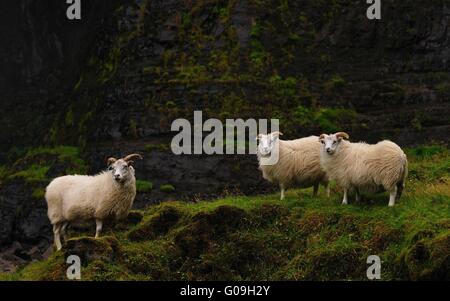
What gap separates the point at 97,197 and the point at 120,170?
96 cm

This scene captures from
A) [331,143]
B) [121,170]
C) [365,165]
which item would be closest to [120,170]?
[121,170]

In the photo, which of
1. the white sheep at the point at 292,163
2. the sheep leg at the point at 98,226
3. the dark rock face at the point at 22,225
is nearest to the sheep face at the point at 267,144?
the white sheep at the point at 292,163

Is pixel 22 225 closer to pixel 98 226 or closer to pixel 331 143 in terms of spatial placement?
pixel 98 226

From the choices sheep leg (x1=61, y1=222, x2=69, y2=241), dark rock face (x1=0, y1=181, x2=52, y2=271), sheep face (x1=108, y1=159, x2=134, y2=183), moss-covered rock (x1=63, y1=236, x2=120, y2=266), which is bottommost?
dark rock face (x1=0, y1=181, x2=52, y2=271)

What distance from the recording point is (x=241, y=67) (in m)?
35.0

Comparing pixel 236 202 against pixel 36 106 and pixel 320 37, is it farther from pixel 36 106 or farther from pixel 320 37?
pixel 36 106

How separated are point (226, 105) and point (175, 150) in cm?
302

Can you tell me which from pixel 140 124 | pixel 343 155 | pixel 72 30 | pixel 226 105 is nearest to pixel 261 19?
pixel 226 105

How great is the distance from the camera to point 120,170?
19250 millimetres

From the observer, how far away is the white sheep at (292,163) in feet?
69.2

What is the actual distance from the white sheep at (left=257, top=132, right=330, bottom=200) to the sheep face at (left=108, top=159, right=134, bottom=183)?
12.1 feet

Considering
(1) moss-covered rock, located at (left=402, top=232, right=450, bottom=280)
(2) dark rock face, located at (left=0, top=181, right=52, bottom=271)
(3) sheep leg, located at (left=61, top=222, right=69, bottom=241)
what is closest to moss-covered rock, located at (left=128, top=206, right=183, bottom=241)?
(3) sheep leg, located at (left=61, top=222, right=69, bottom=241)

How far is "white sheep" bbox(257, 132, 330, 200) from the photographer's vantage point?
69.2ft

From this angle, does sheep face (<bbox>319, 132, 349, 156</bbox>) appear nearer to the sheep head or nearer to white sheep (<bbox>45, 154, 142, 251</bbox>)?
white sheep (<bbox>45, 154, 142, 251</bbox>)
